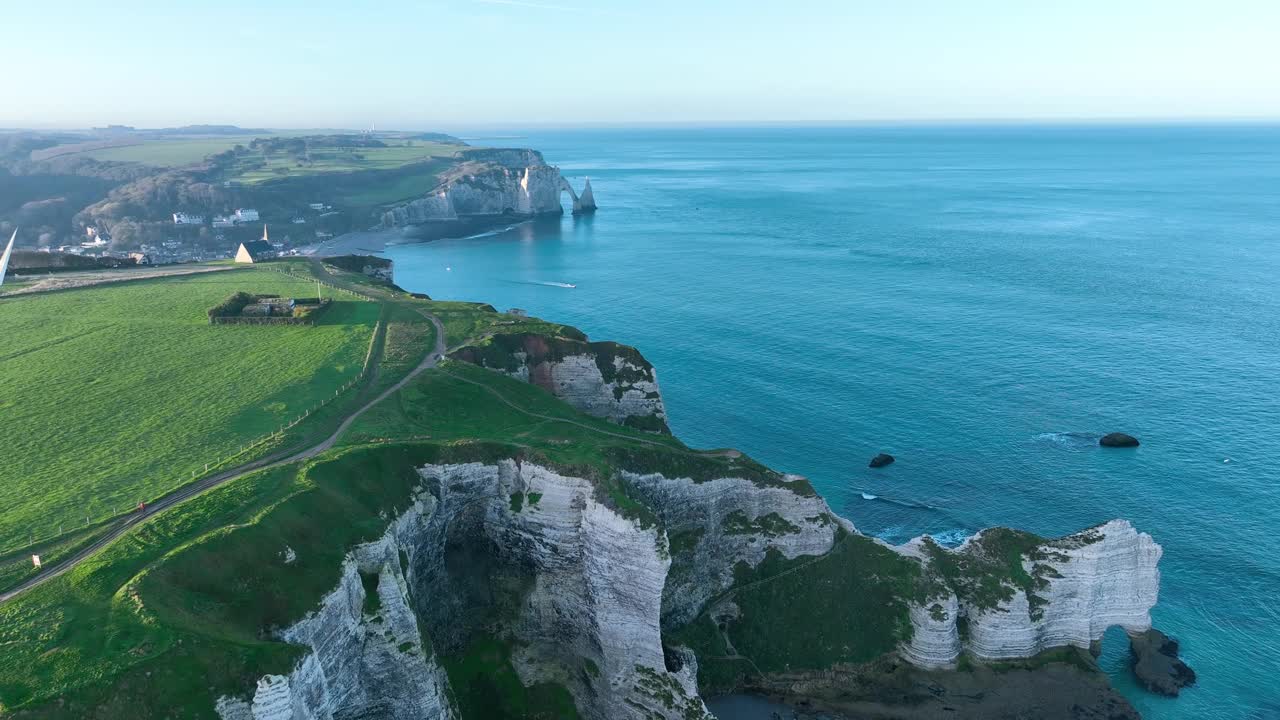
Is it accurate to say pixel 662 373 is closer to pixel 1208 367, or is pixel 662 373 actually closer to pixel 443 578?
pixel 443 578

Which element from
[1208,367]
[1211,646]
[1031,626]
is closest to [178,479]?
[1031,626]

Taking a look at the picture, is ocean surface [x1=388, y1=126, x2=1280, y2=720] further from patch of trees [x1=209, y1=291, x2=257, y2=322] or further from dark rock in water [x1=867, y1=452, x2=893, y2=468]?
patch of trees [x1=209, y1=291, x2=257, y2=322]

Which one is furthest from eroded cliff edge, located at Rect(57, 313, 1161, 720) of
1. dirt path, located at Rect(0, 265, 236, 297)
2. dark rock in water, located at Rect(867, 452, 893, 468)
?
dirt path, located at Rect(0, 265, 236, 297)

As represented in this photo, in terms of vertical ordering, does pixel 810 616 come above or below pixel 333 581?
below

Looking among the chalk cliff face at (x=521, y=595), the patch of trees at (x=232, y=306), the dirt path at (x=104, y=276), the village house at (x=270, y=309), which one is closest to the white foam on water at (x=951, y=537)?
the chalk cliff face at (x=521, y=595)

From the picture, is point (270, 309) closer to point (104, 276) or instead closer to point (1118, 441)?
point (104, 276)

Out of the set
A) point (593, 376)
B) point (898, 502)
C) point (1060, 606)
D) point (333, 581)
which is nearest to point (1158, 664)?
point (1060, 606)

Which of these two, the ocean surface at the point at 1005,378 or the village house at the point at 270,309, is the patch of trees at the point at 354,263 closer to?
the ocean surface at the point at 1005,378
